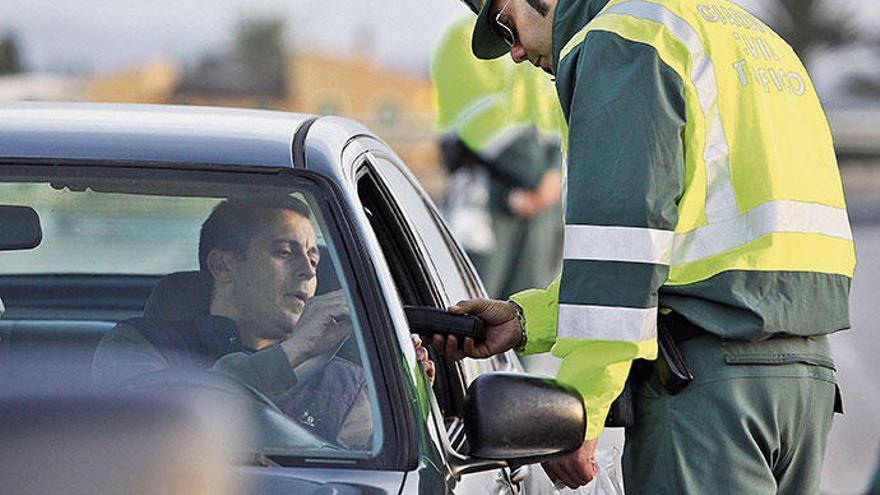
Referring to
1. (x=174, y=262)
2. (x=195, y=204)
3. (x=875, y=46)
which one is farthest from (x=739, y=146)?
(x=875, y=46)

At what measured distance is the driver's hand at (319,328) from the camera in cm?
343

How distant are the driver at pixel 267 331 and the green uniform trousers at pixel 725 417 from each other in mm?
664

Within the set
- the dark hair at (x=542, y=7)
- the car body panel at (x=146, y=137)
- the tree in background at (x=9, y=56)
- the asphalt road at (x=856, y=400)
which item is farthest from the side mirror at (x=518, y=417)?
the tree in background at (x=9, y=56)

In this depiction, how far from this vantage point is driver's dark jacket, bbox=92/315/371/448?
10.9ft

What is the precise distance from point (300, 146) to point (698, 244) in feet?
2.44

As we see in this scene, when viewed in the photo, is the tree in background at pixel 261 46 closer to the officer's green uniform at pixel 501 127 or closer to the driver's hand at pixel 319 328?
the officer's green uniform at pixel 501 127

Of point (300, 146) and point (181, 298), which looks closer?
point (181, 298)

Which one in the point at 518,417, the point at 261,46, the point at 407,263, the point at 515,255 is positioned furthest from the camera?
the point at 261,46

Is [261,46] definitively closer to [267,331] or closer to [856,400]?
[856,400]

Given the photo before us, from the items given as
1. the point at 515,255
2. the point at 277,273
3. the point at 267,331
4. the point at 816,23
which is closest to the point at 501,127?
the point at 515,255

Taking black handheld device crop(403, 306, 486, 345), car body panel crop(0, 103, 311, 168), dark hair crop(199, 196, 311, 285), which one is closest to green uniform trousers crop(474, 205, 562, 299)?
black handheld device crop(403, 306, 486, 345)

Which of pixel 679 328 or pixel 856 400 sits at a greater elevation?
pixel 856 400

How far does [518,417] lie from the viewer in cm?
338

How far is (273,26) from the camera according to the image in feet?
148
